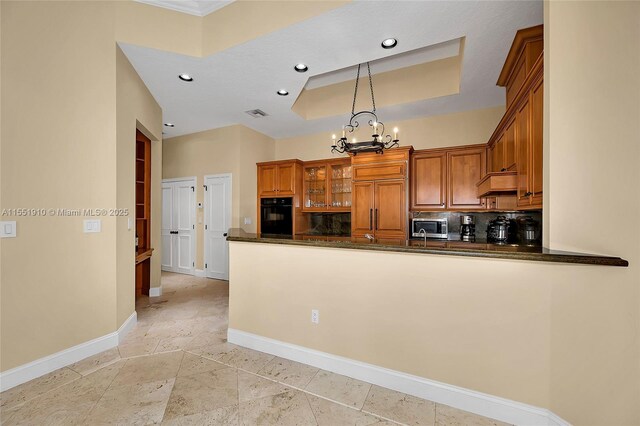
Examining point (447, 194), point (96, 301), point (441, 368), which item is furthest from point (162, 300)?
point (447, 194)

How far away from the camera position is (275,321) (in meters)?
2.40

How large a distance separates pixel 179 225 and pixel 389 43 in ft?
16.7

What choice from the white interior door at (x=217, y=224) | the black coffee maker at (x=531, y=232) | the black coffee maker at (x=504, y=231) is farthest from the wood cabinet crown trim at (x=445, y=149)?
the white interior door at (x=217, y=224)

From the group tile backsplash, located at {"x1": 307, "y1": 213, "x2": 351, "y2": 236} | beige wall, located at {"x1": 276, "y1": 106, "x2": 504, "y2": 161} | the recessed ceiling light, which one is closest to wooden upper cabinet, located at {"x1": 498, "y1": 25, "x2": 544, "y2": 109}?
the recessed ceiling light

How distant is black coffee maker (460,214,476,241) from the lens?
161 inches

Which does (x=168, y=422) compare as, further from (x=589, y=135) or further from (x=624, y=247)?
(x=589, y=135)

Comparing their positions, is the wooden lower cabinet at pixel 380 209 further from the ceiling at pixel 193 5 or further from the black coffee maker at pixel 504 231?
the ceiling at pixel 193 5

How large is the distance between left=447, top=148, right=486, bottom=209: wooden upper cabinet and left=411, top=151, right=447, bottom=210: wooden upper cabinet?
3.3 inches

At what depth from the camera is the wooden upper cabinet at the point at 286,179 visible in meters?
4.96

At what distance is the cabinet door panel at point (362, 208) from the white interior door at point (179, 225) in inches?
130

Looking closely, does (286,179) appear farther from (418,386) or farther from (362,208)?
(418,386)

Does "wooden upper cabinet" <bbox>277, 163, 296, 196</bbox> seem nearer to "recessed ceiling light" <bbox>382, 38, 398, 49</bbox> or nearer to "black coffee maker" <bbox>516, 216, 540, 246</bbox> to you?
"recessed ceiling light" <bbox>382, 38, 398, 49</bbox>

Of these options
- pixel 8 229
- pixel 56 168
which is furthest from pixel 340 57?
pixel 8 229

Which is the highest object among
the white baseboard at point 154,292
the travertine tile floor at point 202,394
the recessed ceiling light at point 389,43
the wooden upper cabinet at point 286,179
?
the recessed ceiling light at point 389,43
